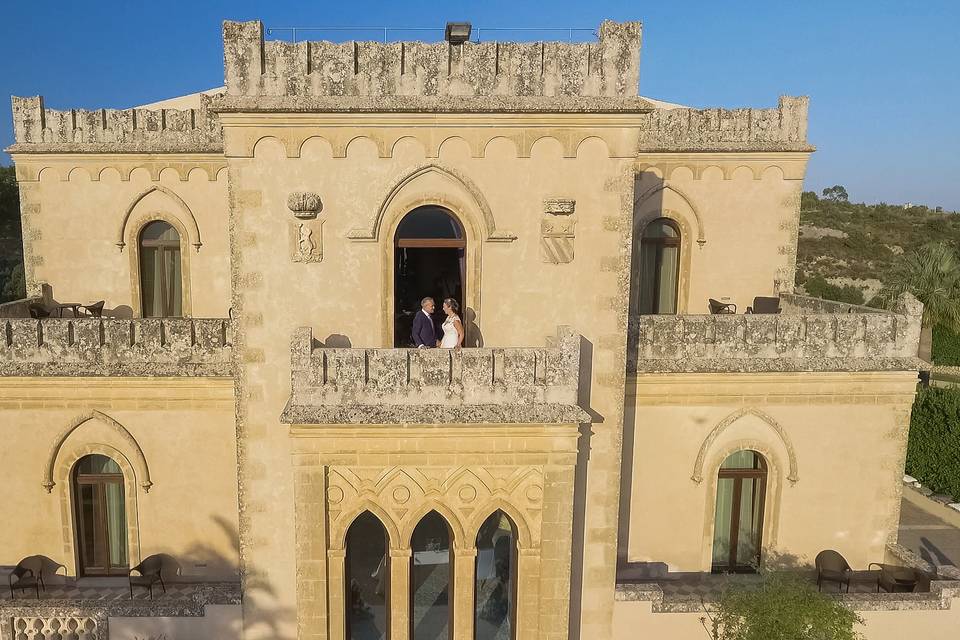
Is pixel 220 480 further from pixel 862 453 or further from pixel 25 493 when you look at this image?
pixel 862 453

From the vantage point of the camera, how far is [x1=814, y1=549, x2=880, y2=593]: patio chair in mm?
10102

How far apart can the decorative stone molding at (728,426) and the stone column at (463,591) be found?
441 cm

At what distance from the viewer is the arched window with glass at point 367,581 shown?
8.07 meters

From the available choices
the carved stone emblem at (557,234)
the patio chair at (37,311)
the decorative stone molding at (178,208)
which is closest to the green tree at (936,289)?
the carved stone emblem at (557,234)

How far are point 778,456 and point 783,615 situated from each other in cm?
298

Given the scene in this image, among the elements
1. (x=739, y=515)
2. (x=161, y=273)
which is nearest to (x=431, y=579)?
(x=739, y=515)

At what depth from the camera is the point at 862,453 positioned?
10.5m

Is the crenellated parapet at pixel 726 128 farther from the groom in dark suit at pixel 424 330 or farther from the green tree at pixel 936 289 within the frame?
the green tree at pixel 936 289

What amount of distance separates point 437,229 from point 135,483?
21.0ft

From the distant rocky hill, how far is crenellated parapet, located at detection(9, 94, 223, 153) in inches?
1580

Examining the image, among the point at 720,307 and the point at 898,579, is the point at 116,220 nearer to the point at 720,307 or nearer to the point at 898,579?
the point at 720,307

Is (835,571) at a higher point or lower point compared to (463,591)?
lower

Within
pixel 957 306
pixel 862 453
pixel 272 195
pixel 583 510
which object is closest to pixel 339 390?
pixel 272 195

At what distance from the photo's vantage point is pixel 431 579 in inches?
325
